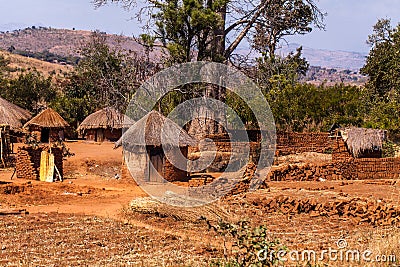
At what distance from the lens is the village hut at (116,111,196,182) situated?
A: 14805mm

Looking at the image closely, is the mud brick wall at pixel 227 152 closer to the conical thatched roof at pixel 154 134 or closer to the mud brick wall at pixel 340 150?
the conical thatched roof at pixel 154 134

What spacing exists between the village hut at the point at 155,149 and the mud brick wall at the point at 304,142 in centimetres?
662

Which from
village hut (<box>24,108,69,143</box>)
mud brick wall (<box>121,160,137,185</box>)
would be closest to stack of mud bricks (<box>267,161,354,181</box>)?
mud brick wall (<box>121,160,137,185</box>)

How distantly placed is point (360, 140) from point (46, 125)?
580 inches

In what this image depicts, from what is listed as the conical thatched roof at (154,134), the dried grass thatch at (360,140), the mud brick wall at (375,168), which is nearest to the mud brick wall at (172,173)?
the conical thatched roof at (154,134)

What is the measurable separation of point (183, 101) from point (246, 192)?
6.45 metres

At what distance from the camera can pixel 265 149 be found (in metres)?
19.6

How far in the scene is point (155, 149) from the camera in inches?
592

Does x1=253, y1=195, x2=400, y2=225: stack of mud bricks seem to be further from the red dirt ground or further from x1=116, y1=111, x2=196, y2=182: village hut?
x1=116, y1=111, x2=196, y2=182: village hut

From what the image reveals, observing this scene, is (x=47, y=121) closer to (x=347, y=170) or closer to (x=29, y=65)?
(x=347, y=170)

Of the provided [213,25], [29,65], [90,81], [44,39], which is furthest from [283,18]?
[44,39]

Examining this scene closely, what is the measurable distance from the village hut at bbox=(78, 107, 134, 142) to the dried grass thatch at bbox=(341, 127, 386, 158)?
13.5 meters

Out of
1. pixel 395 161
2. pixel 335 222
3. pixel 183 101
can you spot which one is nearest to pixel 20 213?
pixel 335 222

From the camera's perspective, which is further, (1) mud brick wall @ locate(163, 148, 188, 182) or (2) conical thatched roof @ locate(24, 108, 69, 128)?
(2) conical thatched roof @ locate(24, 108, 69, 128)
